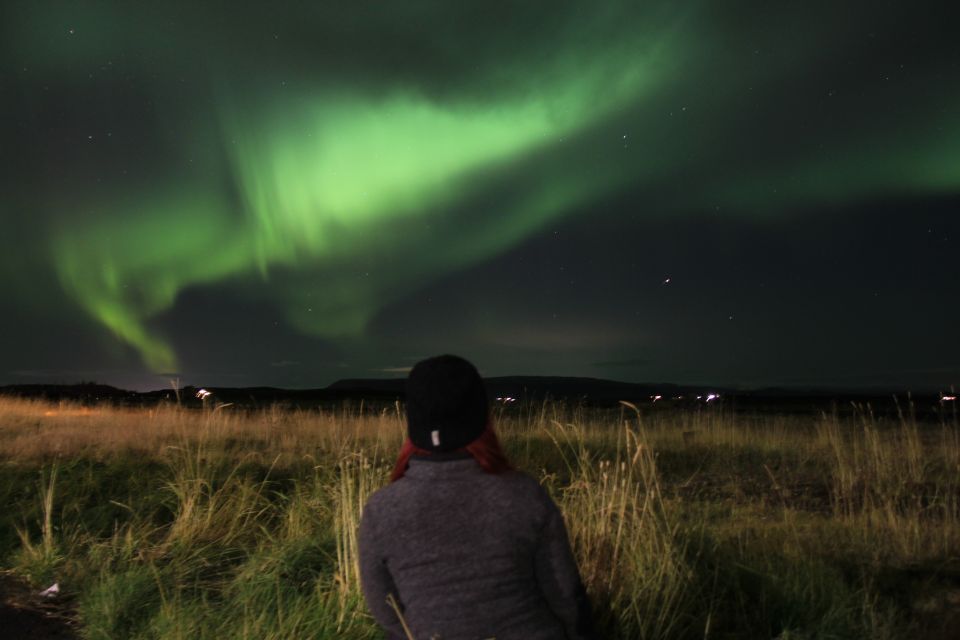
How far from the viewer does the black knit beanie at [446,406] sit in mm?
2219

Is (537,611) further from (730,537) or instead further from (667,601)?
(730,537)

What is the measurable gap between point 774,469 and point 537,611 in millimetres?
8182

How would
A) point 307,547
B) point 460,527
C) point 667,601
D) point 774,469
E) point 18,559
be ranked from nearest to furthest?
1. point 460,527
2. point 667,601
3. point 307,547
4. point 18,559
5. point 774,469

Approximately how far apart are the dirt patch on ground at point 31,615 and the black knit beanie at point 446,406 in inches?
114

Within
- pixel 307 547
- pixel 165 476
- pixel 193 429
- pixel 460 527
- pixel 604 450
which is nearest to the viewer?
pixel 460 527

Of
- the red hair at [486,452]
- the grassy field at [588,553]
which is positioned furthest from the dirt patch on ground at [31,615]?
the red hair at [486,452]

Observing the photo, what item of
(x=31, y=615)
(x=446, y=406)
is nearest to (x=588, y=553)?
(x=446, y=406)

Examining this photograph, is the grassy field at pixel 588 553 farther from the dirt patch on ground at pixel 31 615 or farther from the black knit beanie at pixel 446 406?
the black knit beanie at pixel 446 406

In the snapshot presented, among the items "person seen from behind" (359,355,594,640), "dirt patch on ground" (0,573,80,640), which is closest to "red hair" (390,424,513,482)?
"person seen from behind" (359,355,594,640)

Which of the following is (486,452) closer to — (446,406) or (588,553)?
(446,406)

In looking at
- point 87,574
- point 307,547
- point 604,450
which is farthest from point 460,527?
point 604,450

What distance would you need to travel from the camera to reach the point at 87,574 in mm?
4793

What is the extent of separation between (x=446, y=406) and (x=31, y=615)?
3.40 m

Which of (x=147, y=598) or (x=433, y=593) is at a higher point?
(x=433, y=593)
